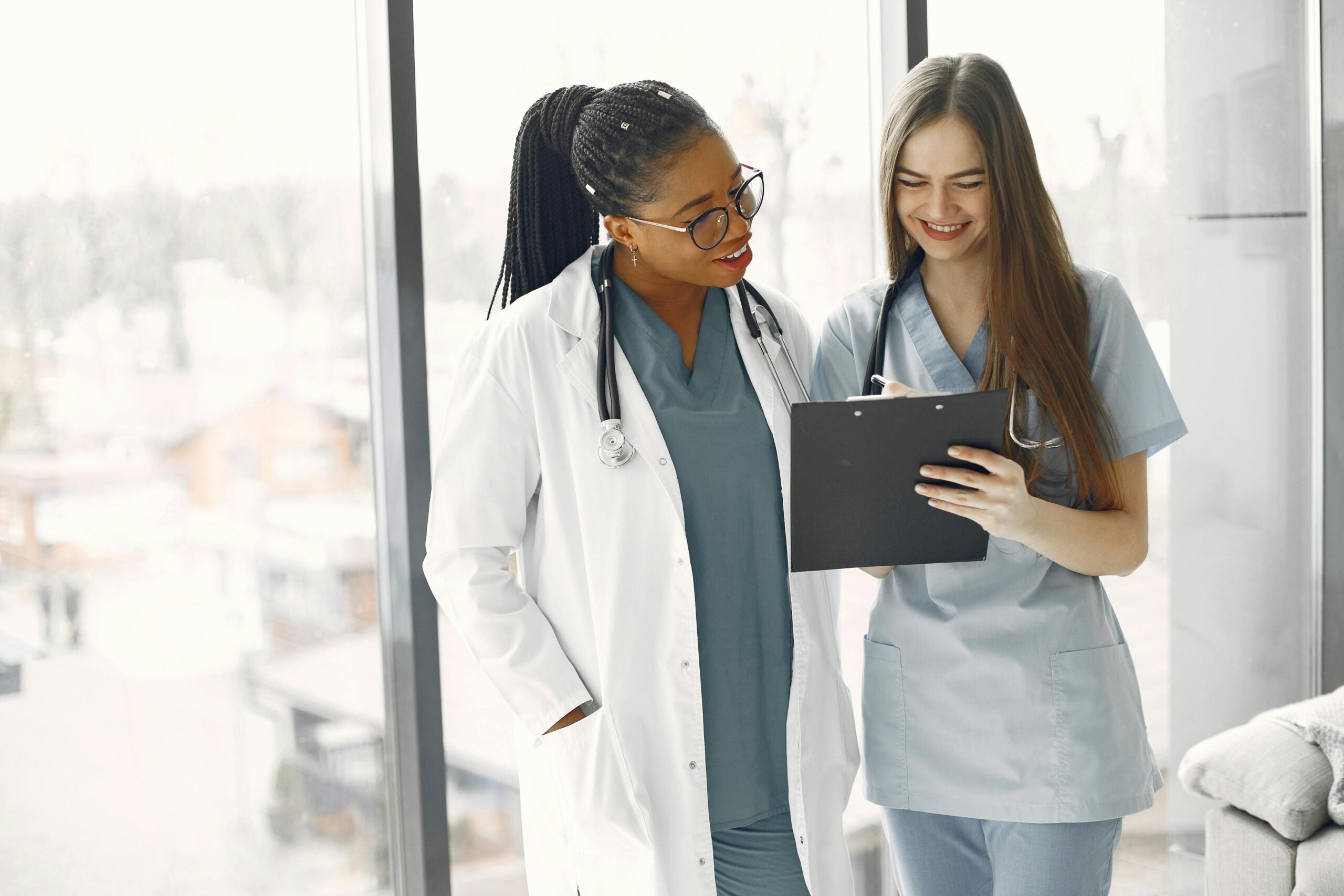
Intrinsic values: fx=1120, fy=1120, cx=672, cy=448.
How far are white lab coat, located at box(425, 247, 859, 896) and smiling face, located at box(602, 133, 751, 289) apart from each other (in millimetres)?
113

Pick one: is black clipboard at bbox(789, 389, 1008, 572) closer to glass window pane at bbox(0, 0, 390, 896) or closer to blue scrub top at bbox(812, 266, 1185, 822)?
blue scrub top at bbox(812, 266, 1185, 822)

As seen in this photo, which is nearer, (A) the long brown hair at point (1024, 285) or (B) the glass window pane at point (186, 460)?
(A) the long brown hair at point (1024, 285)

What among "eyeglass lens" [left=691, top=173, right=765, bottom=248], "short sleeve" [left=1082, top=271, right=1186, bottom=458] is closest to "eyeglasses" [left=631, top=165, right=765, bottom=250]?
"eyeglass lens" [left=691, top=173, right=765, bottom=248]

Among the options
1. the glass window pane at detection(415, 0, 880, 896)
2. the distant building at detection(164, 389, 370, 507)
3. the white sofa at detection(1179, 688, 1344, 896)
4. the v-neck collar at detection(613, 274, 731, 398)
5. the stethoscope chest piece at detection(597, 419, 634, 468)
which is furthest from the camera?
the white sofa at detection(1179, 688, 1344, 896)

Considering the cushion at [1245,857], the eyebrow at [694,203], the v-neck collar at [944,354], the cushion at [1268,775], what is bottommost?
the cushion at [1245,857]

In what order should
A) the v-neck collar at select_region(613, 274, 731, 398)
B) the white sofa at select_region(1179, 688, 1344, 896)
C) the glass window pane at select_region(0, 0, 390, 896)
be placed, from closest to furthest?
the v-neck collar at select_region(613, 274, 731, 398) → the glass window pane at select_region(0, 0, 390, 896) → the white sofa at select_region(1179, 688, 1344, 896)

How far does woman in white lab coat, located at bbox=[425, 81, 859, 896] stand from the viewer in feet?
4.19

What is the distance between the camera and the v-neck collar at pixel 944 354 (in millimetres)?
1389

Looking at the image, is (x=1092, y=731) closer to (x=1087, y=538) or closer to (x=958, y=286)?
(x=1087, y=538)

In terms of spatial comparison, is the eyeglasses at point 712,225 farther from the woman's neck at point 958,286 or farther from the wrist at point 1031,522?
the wrist at point 1031,522

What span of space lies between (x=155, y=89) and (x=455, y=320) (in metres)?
0.54

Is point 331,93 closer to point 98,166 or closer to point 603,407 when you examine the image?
point 98,166

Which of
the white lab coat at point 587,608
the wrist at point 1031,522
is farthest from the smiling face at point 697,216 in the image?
the wrist at point 1031,522

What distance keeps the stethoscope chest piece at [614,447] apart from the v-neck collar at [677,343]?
13cm
